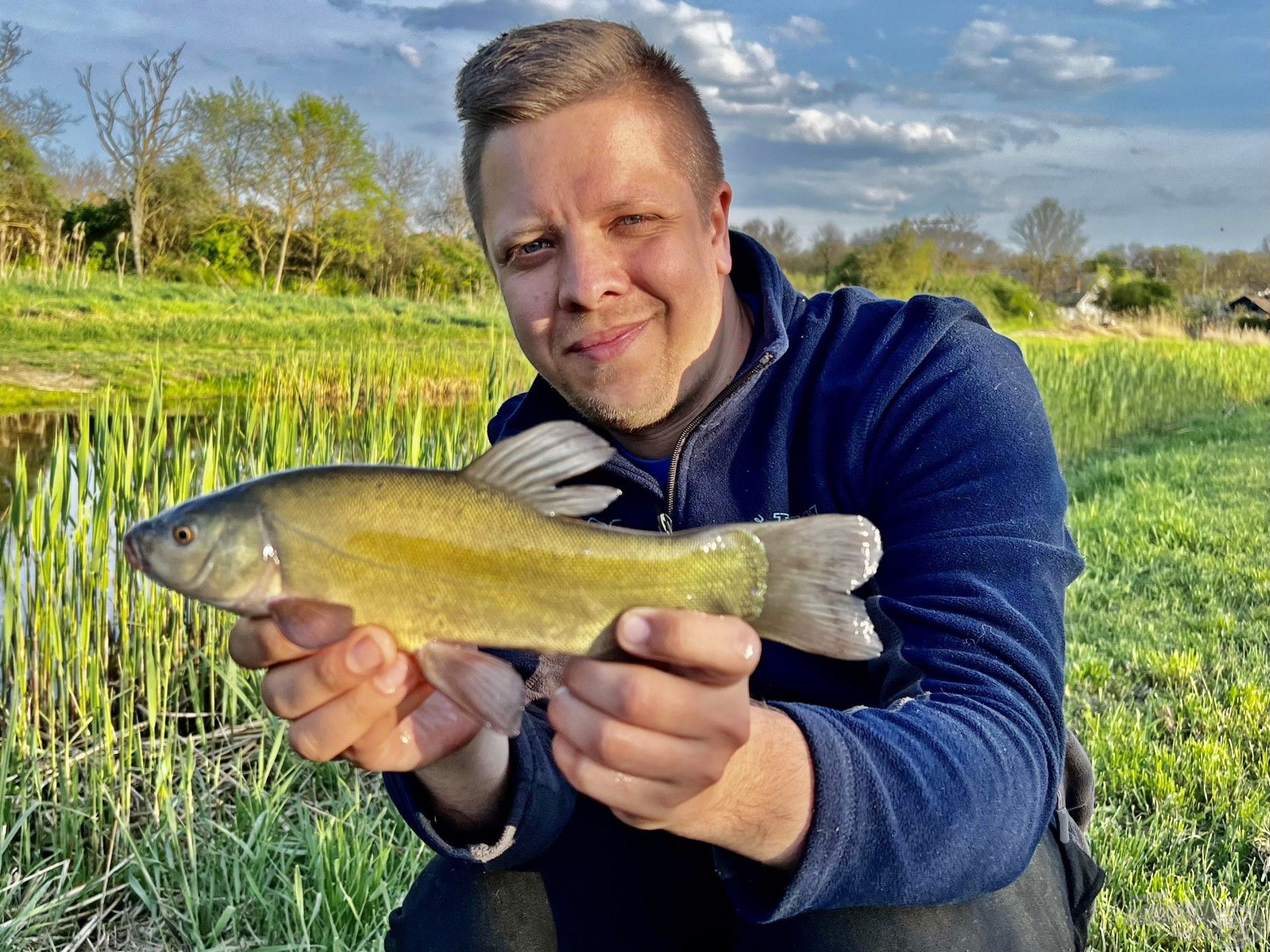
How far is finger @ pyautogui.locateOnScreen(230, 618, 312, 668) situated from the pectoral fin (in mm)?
160

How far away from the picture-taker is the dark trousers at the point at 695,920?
155 cm

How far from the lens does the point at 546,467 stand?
1.33 meters

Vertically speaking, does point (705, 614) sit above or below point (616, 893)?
above

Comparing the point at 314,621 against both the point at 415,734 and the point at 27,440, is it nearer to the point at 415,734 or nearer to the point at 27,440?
the point at 415,734

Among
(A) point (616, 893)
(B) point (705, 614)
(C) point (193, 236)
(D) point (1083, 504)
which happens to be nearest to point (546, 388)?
(A) point (616, 893)

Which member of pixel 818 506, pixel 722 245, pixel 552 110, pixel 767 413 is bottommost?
pixel 818 506

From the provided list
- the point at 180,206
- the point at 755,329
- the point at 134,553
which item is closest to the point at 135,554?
the point at 134,553

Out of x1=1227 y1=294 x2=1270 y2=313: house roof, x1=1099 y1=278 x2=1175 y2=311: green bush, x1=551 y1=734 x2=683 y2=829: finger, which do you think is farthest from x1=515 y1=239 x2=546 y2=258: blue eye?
x1=1227 y1=294 x2=1270 y2=313: house roof

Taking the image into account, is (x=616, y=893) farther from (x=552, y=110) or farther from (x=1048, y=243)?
(x=1048, y=243)

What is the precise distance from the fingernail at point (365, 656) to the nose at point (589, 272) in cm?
91

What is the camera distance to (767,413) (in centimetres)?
208

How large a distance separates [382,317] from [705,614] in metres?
14.9

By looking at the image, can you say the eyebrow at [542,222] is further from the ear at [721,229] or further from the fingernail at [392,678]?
the fingernail at [392,678]

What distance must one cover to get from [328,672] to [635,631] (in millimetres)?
396
